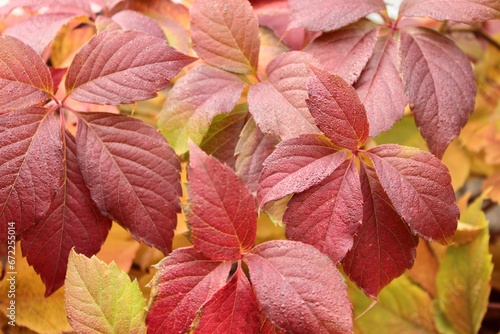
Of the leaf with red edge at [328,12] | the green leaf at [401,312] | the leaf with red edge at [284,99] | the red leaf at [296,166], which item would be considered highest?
the leaf with red edge at [328,12]

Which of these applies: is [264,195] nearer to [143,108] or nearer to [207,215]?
[207,215]

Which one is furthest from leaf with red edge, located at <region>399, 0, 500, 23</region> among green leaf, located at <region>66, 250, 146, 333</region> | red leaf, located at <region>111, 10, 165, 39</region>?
green leaf, located at <region>66, 250, 146, 333</region>

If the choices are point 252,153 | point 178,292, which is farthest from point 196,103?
point 178,292

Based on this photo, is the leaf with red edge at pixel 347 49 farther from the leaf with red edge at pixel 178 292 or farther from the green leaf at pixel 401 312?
the green leaf at pixel 401 312

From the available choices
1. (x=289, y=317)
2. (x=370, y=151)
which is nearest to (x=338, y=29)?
(x=370, y=151)

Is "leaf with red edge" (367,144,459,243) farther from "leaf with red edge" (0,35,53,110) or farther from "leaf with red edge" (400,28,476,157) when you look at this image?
"leaf with red edge" (0,35,53,110)

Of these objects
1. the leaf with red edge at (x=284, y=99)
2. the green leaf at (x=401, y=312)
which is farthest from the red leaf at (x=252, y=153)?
the green leaf at (x=401, y=312)
